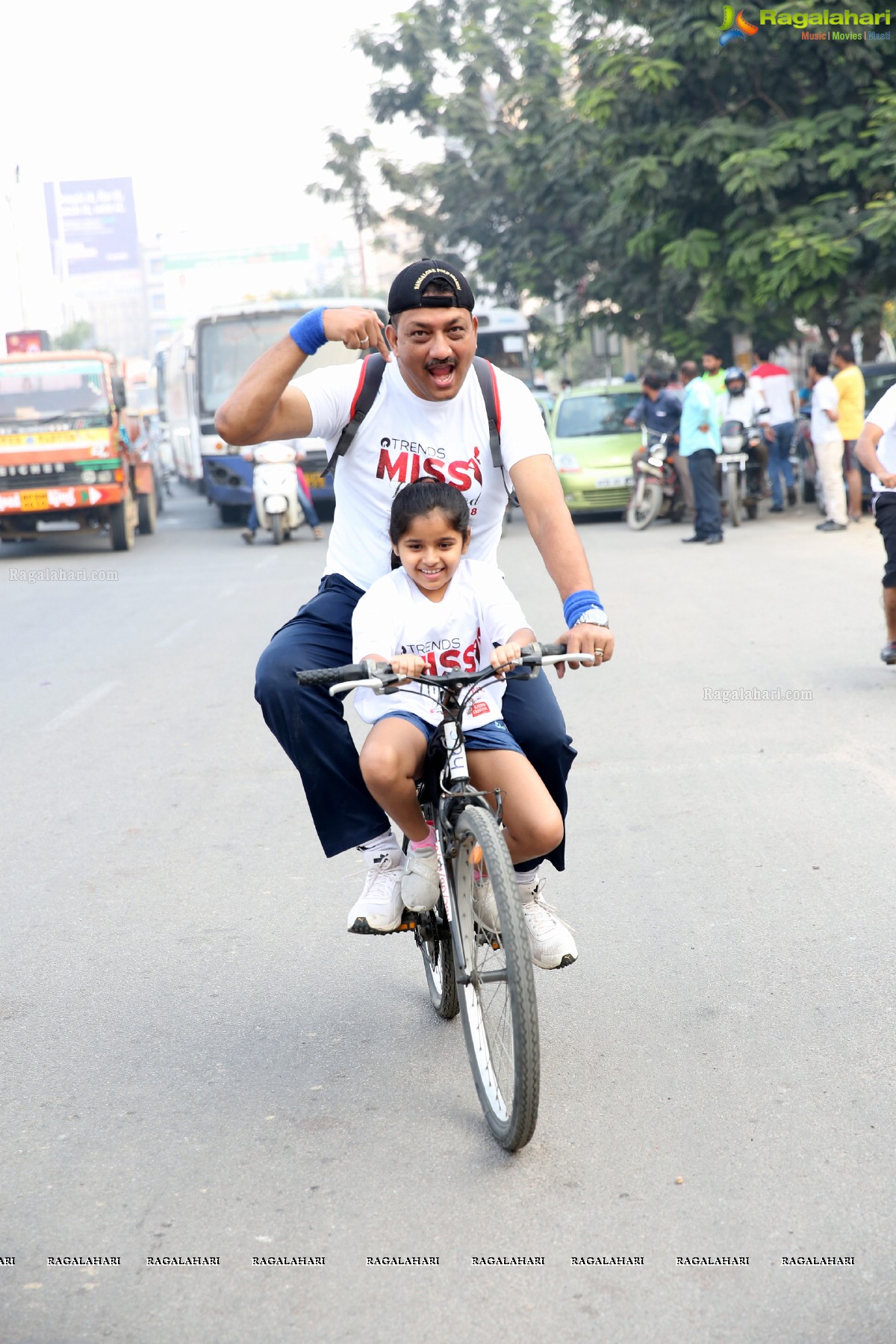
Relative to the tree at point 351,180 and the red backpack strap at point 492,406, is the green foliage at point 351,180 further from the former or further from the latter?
the red backpack strap at point 492,406

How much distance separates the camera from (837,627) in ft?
33.4

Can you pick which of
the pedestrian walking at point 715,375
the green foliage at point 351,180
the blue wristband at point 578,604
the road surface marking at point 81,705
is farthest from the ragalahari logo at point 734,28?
the green foliage at point 351,180

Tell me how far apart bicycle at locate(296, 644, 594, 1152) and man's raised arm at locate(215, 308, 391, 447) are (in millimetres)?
638

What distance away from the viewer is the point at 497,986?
3.35 meters

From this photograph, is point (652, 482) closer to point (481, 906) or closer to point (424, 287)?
point (424, 287)

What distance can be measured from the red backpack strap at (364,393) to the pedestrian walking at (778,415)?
15138 mm

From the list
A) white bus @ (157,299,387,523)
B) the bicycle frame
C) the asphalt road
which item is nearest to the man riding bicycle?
the bicycle frame

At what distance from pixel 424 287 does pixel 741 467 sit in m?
14.4

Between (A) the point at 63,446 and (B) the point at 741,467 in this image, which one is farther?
(A) the point at 63,446

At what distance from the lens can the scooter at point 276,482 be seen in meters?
18.0

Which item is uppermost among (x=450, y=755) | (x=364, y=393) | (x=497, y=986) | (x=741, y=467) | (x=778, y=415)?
(x=364, y=393)

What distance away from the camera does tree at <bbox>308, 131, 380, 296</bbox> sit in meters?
37.8

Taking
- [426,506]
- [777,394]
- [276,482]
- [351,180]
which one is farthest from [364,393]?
[351,180]

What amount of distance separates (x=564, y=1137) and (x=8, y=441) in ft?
54.7
